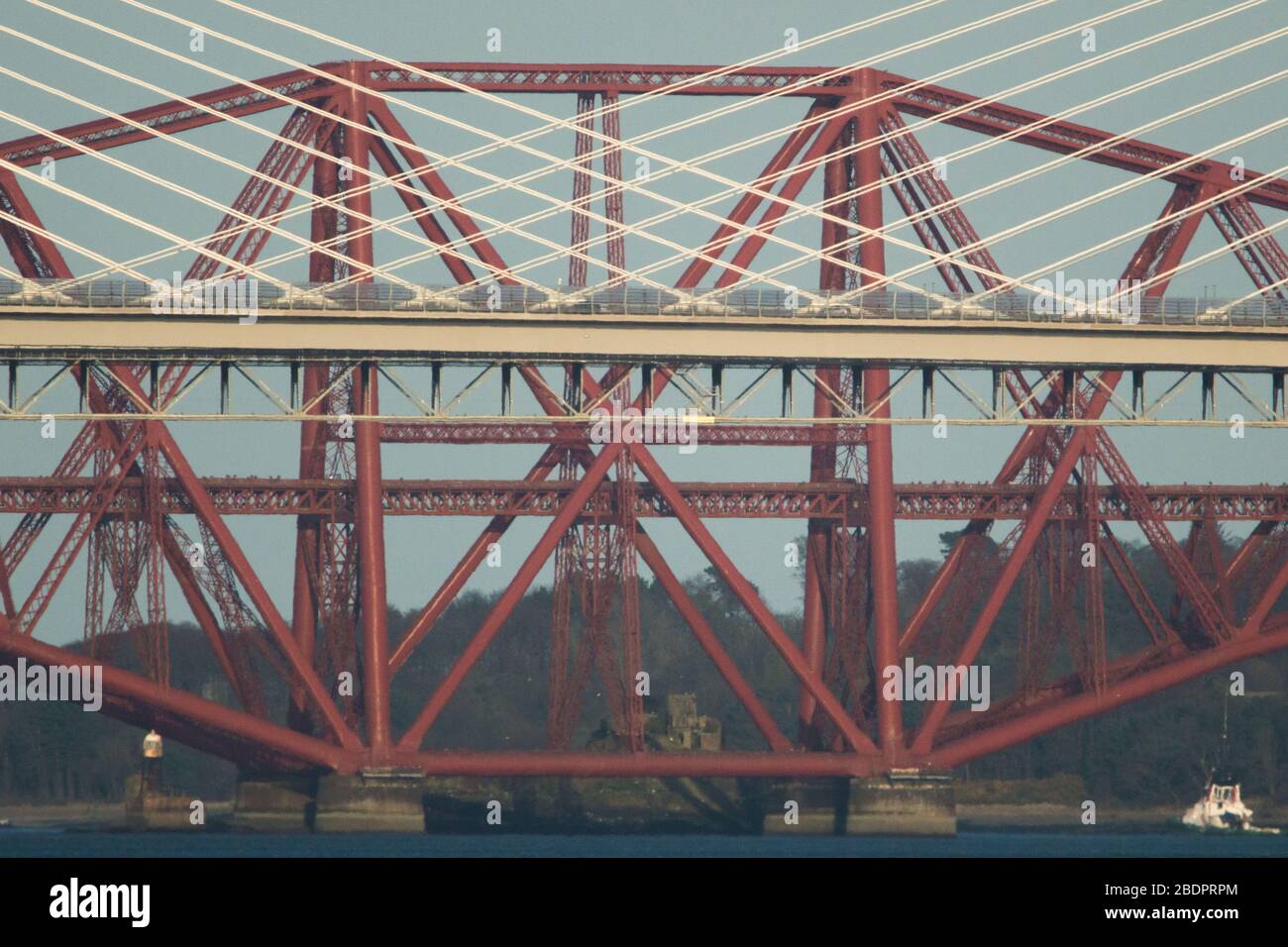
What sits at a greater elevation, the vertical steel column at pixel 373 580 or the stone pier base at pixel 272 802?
the vertical steel column at pixel 373 580

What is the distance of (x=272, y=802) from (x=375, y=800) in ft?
18.2

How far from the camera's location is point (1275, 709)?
126688 millimetres

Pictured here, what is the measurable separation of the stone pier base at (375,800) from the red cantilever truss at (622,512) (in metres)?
0.54

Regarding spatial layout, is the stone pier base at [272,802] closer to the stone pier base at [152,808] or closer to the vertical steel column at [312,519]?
the vertical steel column at [312,519]

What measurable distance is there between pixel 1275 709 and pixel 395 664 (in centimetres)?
5206

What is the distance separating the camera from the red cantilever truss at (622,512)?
85312 mm

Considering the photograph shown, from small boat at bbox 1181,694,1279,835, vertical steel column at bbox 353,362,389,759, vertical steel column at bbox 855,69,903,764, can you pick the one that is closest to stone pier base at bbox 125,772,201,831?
vertical steel column at bbox 353,362,389,759

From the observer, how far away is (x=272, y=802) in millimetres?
89688

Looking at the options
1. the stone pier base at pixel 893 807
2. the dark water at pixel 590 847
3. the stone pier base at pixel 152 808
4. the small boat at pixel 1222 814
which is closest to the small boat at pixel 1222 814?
the small boat at pixel 1222 814

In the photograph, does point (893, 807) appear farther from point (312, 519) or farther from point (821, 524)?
point (312, 519)

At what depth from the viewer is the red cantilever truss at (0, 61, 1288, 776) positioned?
8531 cm

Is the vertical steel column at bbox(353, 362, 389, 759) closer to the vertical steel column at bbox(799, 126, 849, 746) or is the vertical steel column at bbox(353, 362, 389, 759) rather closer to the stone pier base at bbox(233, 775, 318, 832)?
the stone pier base at bbox(233, 775, 318, 832)

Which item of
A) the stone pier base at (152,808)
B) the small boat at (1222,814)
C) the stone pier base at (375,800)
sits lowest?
the small boat at (1222,814)
